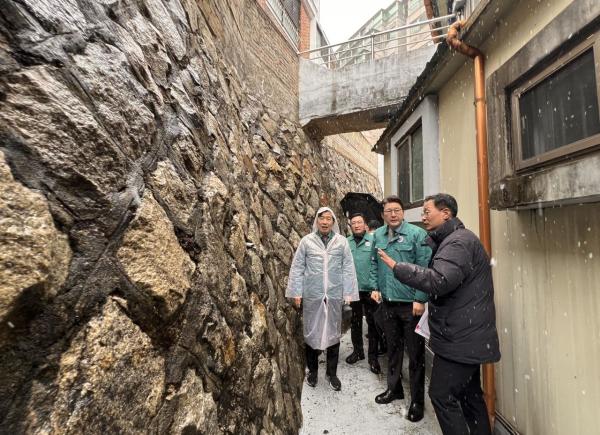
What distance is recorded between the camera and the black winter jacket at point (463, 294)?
7.11 ft

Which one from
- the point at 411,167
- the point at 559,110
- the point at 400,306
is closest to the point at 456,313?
the point at 400,306

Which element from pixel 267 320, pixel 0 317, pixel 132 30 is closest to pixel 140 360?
pixel 0 317

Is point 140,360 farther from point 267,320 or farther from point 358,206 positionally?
point 358,206

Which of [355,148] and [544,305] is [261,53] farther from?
[355,148]

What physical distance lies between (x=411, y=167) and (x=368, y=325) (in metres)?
3.02

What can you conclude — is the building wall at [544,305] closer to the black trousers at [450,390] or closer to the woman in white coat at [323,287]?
the black trousers at [450,390]

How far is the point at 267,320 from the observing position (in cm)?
325

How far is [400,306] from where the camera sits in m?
3.34

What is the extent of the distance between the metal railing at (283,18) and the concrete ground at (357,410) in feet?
29.6

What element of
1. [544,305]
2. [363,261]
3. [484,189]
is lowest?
[544,305]

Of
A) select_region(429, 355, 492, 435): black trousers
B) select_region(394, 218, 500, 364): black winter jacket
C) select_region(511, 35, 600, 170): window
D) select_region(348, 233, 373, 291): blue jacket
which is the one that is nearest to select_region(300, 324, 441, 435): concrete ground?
select_region(429, 355, 492, 435): black trousers

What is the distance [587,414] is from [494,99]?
97.1 inches

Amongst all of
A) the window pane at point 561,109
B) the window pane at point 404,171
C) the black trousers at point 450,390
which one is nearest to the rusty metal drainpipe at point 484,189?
the black trousers at point 450,390

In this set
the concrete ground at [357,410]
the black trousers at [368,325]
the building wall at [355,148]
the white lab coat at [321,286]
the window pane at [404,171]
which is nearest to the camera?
the concrete ground at [357,410]
